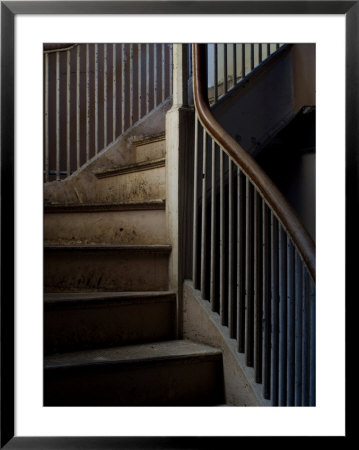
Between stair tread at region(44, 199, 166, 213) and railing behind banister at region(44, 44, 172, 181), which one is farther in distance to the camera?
railing behind banister at region(44, 44, 172, 181)

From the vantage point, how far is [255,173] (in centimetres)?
185

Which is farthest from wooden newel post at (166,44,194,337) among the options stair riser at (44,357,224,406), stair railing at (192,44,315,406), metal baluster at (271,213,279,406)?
metal baluster at (271,213,279,406)

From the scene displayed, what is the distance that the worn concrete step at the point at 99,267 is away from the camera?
6.85ft

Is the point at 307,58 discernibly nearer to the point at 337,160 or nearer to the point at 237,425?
the point at 337,160

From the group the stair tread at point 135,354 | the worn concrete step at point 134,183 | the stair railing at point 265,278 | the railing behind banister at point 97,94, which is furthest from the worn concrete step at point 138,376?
the railing behind banister at point 97,94

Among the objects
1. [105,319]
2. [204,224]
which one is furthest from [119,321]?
[204,224]

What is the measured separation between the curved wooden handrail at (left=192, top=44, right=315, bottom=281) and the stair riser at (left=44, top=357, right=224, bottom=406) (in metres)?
0.62

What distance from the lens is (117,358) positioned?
178cm

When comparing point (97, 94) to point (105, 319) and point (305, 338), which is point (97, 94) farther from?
point (305, 338)

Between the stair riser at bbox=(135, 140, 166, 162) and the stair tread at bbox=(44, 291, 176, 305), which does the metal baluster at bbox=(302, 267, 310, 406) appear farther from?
the stair riser at bbox=(135, 140, 166, 162)

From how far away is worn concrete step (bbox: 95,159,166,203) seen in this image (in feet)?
8.25

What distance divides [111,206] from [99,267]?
15.5 inches

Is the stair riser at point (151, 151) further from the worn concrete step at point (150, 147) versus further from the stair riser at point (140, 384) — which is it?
the stair riser at point (140, 384)

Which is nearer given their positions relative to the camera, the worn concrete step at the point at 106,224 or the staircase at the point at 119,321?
the staircase at the point at 119,321
